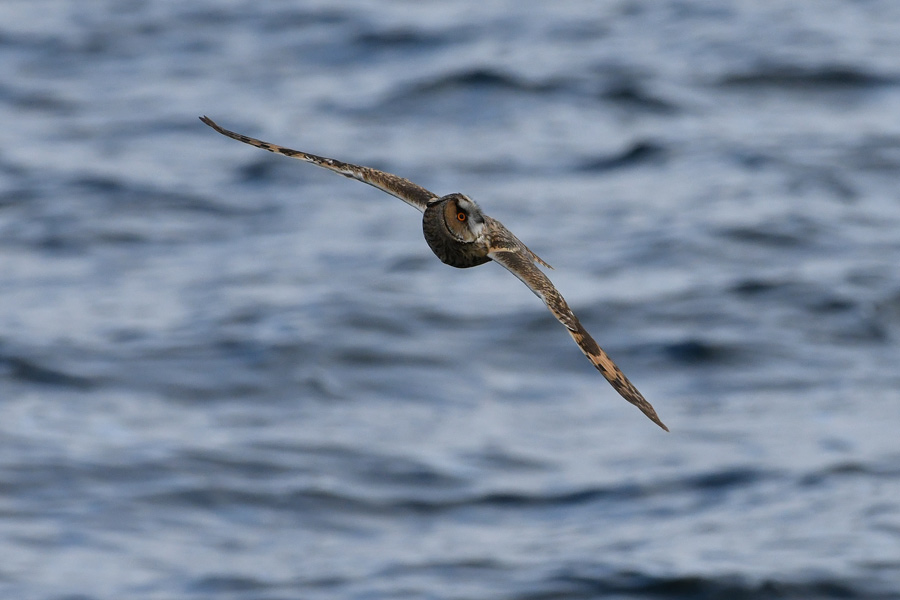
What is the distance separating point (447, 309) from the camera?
30125 millimetres

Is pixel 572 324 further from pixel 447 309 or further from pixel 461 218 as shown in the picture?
pixel 447 309

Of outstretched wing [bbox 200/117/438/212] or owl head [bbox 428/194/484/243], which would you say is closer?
owl head [bbox 428/194/484/243]

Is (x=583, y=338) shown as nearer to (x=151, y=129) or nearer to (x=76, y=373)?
(x=76, y=373)

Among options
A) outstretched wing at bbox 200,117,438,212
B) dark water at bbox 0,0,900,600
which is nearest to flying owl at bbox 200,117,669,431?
outstretched wing at bbox 200,117,438,212

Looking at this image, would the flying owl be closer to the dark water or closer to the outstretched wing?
the outstretched wing

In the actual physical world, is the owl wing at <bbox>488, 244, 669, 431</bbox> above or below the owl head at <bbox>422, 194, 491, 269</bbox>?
below

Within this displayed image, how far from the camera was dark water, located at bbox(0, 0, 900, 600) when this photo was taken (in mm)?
22000

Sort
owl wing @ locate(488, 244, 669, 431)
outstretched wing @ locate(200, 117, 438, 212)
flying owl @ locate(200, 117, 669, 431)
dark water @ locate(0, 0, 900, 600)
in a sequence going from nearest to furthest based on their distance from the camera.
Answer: owl wing @ locate(488, 244, 669, 431), flying owl @ locate(200, 117, 669, 431), outstretched wing @ locate(200, 117, 438, 212), dark water @ locate(0, 0, 900, 600)

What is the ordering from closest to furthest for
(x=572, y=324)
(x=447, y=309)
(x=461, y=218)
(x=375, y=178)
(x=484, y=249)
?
(x=572, y=324)
(x=461, y=218)
(x=484, y=249)
(x=375, y=178)
(x=447, y=309)

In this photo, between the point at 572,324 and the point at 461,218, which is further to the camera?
the point at 461,218

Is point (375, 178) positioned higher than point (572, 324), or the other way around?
point (375, 178)

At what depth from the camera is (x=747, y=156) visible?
36156 millimetres

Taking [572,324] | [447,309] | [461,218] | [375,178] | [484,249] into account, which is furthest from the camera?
[447,309]

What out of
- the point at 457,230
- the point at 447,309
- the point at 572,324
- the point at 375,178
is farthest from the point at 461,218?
the point at 447,309
